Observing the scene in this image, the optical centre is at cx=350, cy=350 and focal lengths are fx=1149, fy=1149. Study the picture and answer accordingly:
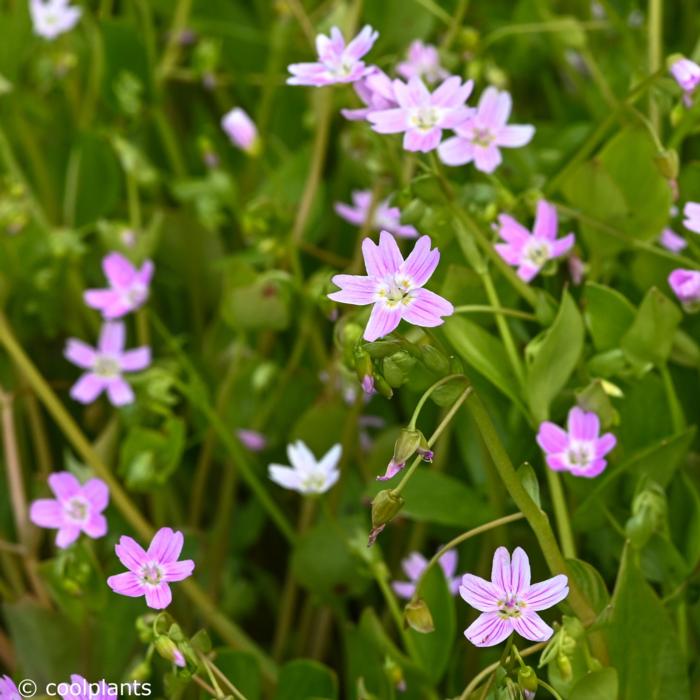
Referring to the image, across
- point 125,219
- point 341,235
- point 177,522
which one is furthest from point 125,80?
point 177,522

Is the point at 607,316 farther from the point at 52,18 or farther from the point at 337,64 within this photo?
the point at 52,18

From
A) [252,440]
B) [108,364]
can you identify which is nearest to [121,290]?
[108,364]

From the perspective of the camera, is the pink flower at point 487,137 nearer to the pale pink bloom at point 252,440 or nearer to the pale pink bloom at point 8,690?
the pale pink bloom at point 252,440

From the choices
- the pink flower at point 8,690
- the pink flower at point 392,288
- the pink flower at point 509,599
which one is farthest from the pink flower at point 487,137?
the pink flower at point 8,690

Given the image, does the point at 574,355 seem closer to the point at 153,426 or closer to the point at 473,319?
the point at 473,319

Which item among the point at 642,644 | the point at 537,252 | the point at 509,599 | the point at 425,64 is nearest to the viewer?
the point at 509,599

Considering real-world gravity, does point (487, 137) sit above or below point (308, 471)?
above
